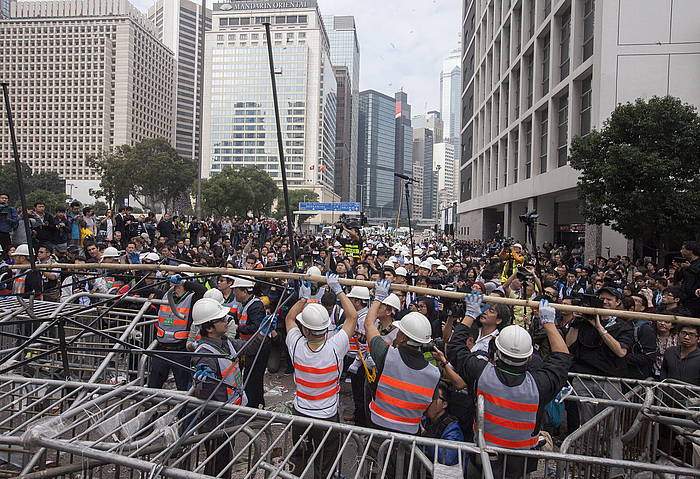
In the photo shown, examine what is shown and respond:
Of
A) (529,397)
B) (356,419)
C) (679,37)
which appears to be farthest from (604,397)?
(679,37)

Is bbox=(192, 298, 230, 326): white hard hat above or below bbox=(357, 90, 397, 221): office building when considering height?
below

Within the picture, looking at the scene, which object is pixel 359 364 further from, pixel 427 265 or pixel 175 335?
pixel 427 265

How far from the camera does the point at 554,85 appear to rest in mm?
22734

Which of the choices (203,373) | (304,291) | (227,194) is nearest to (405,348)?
(304,291)

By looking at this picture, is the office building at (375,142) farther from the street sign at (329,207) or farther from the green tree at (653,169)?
the green tree at (653,169)

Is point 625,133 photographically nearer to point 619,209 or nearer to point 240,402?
point 619,209

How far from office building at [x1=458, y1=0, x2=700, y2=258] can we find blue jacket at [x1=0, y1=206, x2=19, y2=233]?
746 inches

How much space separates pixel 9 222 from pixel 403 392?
10.2m

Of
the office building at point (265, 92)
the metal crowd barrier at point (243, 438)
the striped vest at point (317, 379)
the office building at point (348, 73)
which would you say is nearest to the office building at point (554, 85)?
the metal crowd barrier at point (243, 438)

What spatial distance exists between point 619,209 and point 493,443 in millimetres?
13813

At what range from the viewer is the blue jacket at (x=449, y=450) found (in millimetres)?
3254

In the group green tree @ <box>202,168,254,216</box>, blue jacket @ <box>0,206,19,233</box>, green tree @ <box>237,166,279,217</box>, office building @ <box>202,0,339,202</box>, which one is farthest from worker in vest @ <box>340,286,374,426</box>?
office building @ <box>202,0,339,202</box>

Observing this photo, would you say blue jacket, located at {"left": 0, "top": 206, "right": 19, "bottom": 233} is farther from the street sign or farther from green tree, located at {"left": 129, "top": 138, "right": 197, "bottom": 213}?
green tree, located at {"left": 129, "top": 138, "right": 197, "bottom": 213}

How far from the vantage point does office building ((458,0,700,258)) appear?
17469 mm
